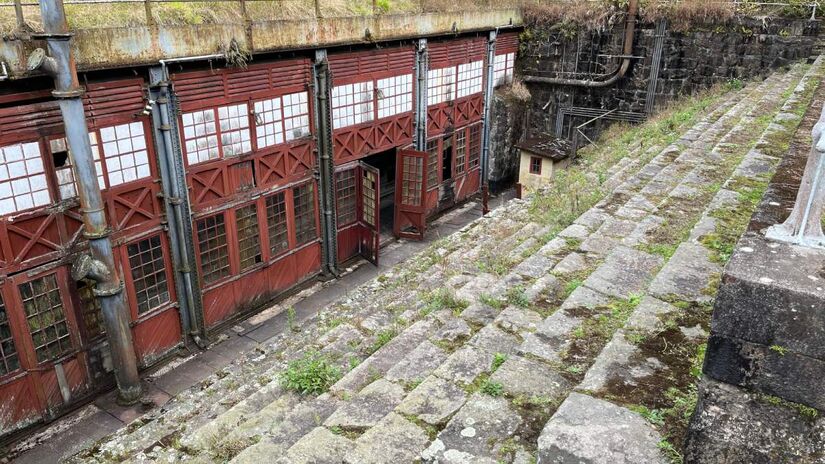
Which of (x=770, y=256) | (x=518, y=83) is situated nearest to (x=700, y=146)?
(x=770, y=256)

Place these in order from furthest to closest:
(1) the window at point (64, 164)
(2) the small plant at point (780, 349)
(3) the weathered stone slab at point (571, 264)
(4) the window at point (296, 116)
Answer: (4) the window at point (296, 116), (1) the window at point (64, 164), (3) the weathered stone slab at point (571, 264), (2) the small plant at point (780, 349)

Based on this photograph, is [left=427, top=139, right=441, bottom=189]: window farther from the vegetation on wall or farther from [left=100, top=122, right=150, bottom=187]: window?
[left=100, top=122, right=150, bottom=187]: window

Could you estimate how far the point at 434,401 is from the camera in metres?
4.13

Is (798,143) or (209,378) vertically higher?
(798,143)

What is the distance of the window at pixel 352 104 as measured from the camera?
12758 millimetres

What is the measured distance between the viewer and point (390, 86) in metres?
14.3

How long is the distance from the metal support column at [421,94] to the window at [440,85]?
1.14 feet

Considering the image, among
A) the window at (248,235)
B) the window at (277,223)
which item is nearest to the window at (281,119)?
the window at (277,223)

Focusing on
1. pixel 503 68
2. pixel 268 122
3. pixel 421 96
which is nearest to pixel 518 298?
pixel 268 122

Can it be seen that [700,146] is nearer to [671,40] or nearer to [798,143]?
[798,143]

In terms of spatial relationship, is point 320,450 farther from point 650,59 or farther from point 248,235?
point 650,59

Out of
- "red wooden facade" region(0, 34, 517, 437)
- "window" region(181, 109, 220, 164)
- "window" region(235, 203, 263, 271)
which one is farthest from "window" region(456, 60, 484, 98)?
"window" region(181, 109, 220, 164)

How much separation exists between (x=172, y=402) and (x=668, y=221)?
7.52 m

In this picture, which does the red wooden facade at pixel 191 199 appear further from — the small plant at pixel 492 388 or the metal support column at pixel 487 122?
the small plant at pixel 492 388
